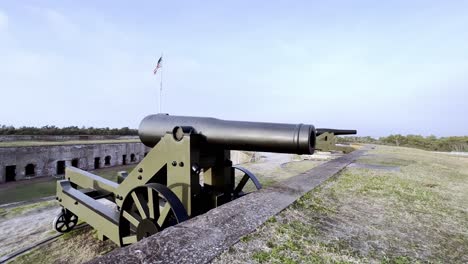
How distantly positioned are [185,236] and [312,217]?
1.18 meters

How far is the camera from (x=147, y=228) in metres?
2.91

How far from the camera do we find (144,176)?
317 centimetres

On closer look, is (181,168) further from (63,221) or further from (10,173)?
(10,173)

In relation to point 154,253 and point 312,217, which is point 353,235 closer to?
point 312,217

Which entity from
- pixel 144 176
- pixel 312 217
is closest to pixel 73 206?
pixel 144 176

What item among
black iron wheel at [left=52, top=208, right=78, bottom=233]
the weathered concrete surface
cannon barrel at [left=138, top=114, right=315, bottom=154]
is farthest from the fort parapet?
the weathered concrete surface

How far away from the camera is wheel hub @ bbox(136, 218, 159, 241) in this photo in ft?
9.37

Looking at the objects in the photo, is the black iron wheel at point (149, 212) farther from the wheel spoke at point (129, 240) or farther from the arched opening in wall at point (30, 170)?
the arched opening in wall at point (30, 170)

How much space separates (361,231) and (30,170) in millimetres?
19737

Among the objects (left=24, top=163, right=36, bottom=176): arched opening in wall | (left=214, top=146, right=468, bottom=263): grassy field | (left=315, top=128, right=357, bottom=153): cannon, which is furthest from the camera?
(left=24, top=163, right=36, bottom=176): arched opening in wall

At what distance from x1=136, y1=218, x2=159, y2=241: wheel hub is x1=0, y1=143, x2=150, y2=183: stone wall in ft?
54.5

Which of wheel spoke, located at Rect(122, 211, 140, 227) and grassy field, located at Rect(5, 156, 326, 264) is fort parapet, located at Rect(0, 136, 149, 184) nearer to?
grassy field, located at Rect(5, 156, 326, 264)

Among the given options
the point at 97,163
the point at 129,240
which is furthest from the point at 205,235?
the point at 97,163

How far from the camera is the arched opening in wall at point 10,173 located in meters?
15.4
